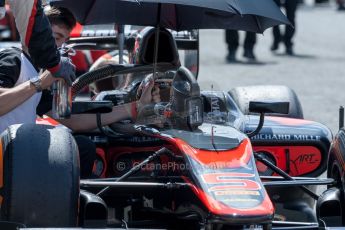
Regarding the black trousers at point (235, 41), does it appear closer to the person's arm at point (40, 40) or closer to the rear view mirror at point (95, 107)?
the rear view mirror at point (95, 107)

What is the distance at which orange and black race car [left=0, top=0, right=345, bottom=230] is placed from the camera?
199 inches

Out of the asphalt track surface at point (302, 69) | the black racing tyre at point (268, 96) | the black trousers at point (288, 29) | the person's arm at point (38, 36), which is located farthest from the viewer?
the black trousers at point (288, 29)

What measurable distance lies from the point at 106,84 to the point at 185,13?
1.29 metres

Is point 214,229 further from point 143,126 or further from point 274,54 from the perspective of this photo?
point 274,54

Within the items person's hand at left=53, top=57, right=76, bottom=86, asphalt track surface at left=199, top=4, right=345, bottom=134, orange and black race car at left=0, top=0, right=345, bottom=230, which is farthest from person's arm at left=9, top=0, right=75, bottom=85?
asphalt track surface at left=199, top=4, right=345, bottom=134

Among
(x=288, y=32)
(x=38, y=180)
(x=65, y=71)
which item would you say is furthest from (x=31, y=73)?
(x=288, y=32)

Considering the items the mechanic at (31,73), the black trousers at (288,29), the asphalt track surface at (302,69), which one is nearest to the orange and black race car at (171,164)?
the mechanic at (31,73)

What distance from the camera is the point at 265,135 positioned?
22.3ft

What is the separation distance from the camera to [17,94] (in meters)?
5.66

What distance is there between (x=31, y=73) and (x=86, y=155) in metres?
0.53

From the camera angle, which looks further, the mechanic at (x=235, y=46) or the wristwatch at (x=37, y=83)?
the mechanic at (x=235, y=46)

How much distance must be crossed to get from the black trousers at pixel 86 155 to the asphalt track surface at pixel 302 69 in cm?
532

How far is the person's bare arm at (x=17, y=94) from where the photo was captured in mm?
5602

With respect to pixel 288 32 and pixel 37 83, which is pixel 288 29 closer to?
pixel 288 32
